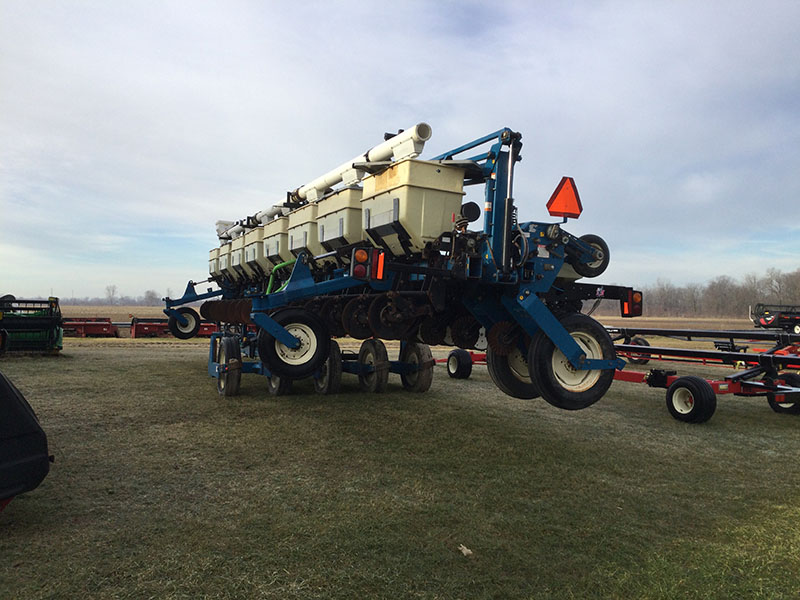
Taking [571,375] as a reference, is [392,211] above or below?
above

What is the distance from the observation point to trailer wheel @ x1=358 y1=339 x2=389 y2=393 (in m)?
9.52

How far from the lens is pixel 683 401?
7.92 metres

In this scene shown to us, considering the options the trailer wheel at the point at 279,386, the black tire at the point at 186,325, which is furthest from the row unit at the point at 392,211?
the black tire at the point at 186,325

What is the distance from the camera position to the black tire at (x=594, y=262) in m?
5.59

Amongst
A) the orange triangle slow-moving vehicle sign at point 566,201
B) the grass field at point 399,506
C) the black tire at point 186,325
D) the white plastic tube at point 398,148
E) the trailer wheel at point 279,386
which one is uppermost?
the white plastic tube at point 398,148

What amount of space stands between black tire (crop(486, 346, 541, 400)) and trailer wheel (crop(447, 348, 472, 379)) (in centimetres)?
589

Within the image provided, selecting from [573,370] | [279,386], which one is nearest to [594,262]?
[573,370]

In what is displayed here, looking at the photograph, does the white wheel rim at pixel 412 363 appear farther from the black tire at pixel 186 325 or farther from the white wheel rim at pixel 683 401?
the black tire at pixel 186 325

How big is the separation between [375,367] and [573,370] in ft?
15.7

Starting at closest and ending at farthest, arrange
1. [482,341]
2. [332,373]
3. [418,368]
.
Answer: [482,341] < [332,373] < [418,368]

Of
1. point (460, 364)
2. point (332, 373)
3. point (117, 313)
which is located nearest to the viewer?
point (332, 373)

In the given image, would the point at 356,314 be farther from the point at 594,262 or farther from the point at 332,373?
the point at 594,262

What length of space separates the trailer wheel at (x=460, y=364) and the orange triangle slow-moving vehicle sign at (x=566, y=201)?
6917 mm

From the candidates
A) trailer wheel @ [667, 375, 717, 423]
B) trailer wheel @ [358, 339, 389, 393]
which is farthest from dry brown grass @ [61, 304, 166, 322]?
trailer wheel @ [667, 375, 717, 423]
